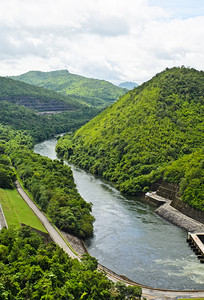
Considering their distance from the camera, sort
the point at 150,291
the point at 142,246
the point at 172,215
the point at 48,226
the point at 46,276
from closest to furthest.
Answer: the point at 46,276
the point at 150,291
the point at 142,246
the point at 48,226
the point at 172,215

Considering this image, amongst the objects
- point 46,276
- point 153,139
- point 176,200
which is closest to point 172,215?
point 176,200

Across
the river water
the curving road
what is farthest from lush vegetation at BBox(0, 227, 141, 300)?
the river water

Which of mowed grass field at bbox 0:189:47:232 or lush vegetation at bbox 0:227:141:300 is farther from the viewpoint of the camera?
mowed grass field at bbox 0:189:47:232

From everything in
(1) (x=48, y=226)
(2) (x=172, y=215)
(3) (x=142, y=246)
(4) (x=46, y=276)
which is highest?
(2) (x=172, y=215)

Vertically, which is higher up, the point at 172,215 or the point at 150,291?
the point at 172,215

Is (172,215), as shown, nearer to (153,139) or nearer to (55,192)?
(55,192)

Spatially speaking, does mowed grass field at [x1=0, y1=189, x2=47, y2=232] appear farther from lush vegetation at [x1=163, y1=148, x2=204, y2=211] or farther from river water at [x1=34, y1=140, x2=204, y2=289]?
lush vegetation at [x1=163, y1=148, x2=204, y2=211]
